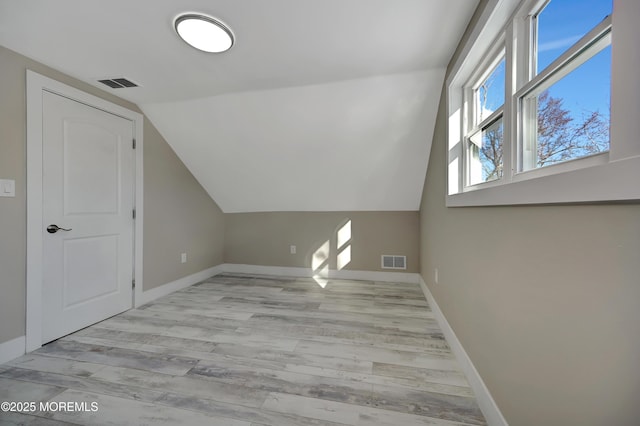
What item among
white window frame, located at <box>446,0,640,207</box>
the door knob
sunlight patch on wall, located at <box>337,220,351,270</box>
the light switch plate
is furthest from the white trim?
white window frame, located at <box>446,0,640,207</box>

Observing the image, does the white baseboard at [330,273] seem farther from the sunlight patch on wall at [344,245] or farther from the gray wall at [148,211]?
the gray wall at [148,211]

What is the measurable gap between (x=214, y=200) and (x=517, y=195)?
3.96 meters

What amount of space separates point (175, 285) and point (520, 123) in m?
3.82

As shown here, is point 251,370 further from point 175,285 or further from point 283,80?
point 283,80

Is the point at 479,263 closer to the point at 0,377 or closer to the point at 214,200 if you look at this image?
the point at 0,377

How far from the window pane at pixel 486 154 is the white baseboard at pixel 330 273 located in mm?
2137

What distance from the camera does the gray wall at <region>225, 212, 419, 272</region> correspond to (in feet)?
12.1

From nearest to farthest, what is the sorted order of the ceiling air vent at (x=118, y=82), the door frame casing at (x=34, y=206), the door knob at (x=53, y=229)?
the door frame casing at (x=34, y=206) < the door knob at (x=53, y=229) < the ceiling air vent at (x=118, y=82)

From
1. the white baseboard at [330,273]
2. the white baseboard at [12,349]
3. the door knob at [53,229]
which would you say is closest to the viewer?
the white baseboard at [12,349]

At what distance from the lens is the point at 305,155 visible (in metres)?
3.04

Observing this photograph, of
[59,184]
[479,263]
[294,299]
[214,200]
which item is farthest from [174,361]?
[214,200]

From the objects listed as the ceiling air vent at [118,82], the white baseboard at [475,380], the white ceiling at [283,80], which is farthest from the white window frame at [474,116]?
the ceiling air vent at [118,82]

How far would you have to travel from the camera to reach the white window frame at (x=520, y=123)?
1.94ft

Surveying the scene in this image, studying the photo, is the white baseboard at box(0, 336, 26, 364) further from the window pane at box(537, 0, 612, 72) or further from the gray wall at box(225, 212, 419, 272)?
the window pane at box(537, 0, 612, 72)
